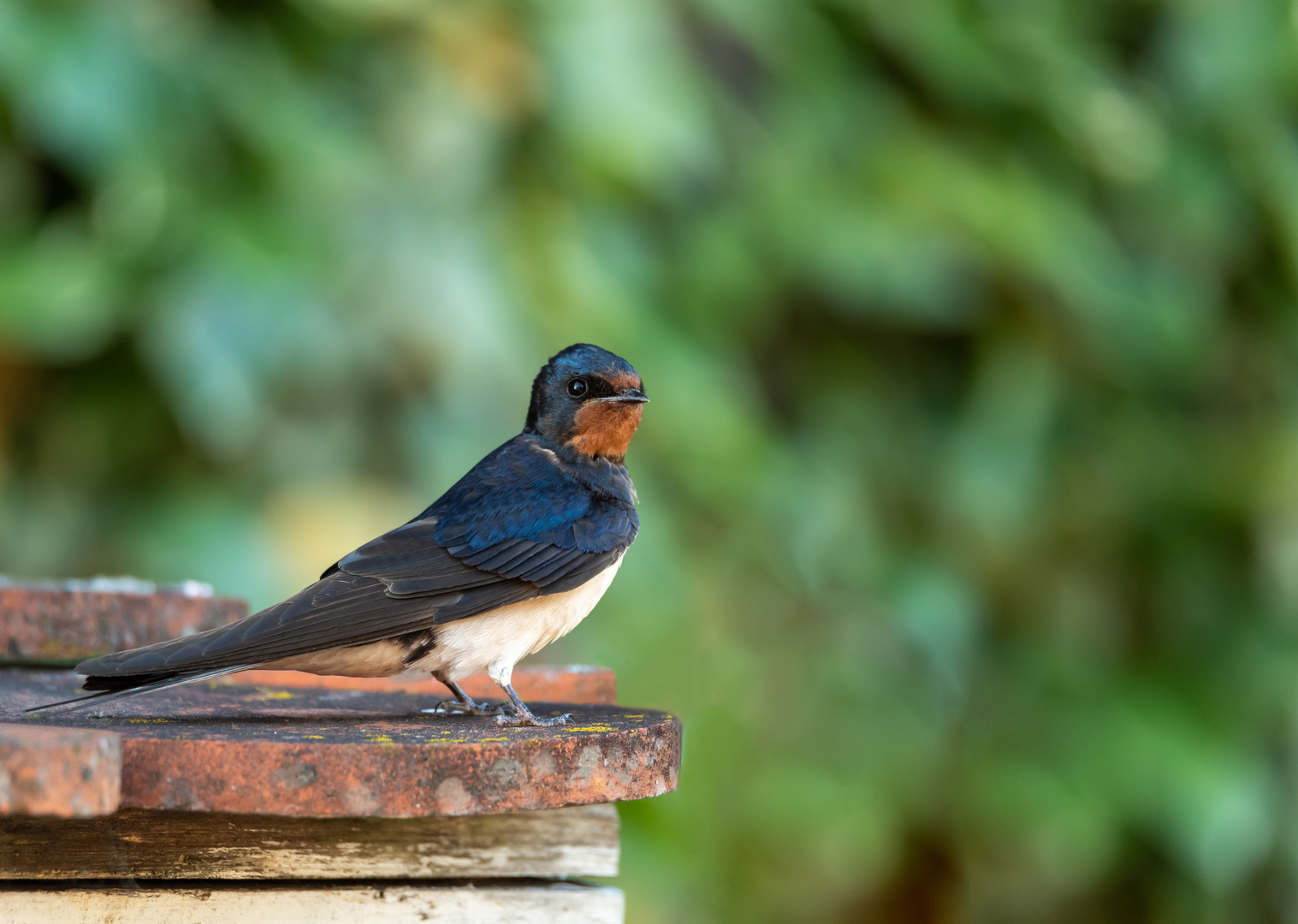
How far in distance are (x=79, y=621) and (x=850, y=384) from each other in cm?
343

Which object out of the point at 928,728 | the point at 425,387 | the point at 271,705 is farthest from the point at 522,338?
the point at 271,705

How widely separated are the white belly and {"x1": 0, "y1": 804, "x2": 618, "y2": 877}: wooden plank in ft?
0.75

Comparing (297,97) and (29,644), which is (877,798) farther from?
(29,644)

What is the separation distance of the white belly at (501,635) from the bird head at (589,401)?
0.94 feet

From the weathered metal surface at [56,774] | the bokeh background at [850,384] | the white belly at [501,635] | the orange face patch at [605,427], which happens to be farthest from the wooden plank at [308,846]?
the bokeh background at [850,384]

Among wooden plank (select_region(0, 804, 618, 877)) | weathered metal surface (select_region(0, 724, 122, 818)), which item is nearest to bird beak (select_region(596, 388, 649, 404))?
wooden plank (select_region(0, 804, 618, 877))

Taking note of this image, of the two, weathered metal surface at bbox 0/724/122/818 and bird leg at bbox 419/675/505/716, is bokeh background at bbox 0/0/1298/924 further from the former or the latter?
weathered metal surface at bbox 0/724/122/818

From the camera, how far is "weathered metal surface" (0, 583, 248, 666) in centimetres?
225

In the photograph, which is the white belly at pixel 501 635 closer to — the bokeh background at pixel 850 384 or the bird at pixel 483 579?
the bird at pixel 483 579

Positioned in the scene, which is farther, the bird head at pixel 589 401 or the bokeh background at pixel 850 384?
the bokeh background at pixel 850 384

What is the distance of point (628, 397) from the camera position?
7.16 feet

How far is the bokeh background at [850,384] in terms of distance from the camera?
4.05 meters

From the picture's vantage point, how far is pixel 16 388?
3.86 meters

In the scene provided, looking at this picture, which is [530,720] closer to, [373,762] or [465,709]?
[465,709]
